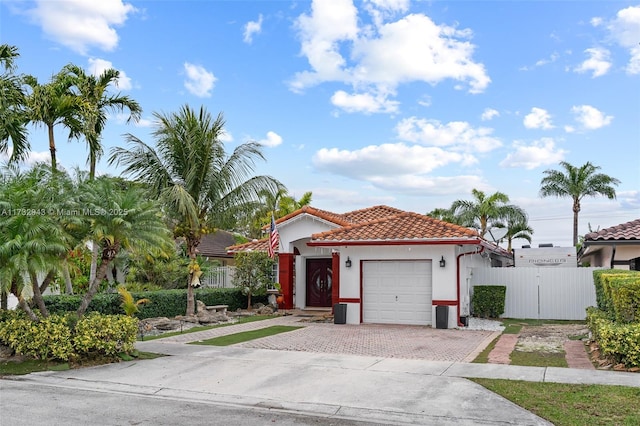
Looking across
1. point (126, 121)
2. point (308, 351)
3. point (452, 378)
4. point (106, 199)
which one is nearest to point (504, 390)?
point (452, 378)

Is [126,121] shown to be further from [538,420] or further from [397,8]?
[538,420]

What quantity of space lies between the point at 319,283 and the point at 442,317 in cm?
814

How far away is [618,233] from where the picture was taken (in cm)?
1648

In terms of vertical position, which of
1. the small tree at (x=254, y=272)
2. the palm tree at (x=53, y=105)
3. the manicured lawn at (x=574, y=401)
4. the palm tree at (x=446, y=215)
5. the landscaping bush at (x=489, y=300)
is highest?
the palm tree at (x=53, y=105)

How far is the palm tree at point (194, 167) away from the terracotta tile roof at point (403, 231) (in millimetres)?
3777

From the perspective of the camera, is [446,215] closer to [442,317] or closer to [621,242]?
[442,317]

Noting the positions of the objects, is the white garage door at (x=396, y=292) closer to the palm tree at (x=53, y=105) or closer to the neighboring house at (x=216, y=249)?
the palm tree at (x=53, y=105)

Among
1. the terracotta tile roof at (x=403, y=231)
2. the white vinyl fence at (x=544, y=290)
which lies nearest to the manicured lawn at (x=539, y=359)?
the terracotta tile roof at (x=403, y=231)

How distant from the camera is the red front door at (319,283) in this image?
80.5ft

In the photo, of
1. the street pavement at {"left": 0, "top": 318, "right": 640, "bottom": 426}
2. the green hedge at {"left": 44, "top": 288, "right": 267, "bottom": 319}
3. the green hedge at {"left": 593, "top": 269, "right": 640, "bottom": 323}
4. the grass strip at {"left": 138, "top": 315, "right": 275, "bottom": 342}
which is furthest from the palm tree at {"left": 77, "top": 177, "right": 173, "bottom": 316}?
the green hedge at {"left": 593, "top": 269, "right": 640, "bottom": 323}

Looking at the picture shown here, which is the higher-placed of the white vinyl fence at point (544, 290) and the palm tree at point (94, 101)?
the palm tree at point (94, 101)

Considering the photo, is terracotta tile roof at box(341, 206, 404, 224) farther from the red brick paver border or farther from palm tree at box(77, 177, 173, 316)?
palm tree at box(77, 177, 173, 316)

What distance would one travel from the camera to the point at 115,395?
8.98 metres

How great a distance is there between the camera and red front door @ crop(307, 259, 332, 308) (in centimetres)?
2455
